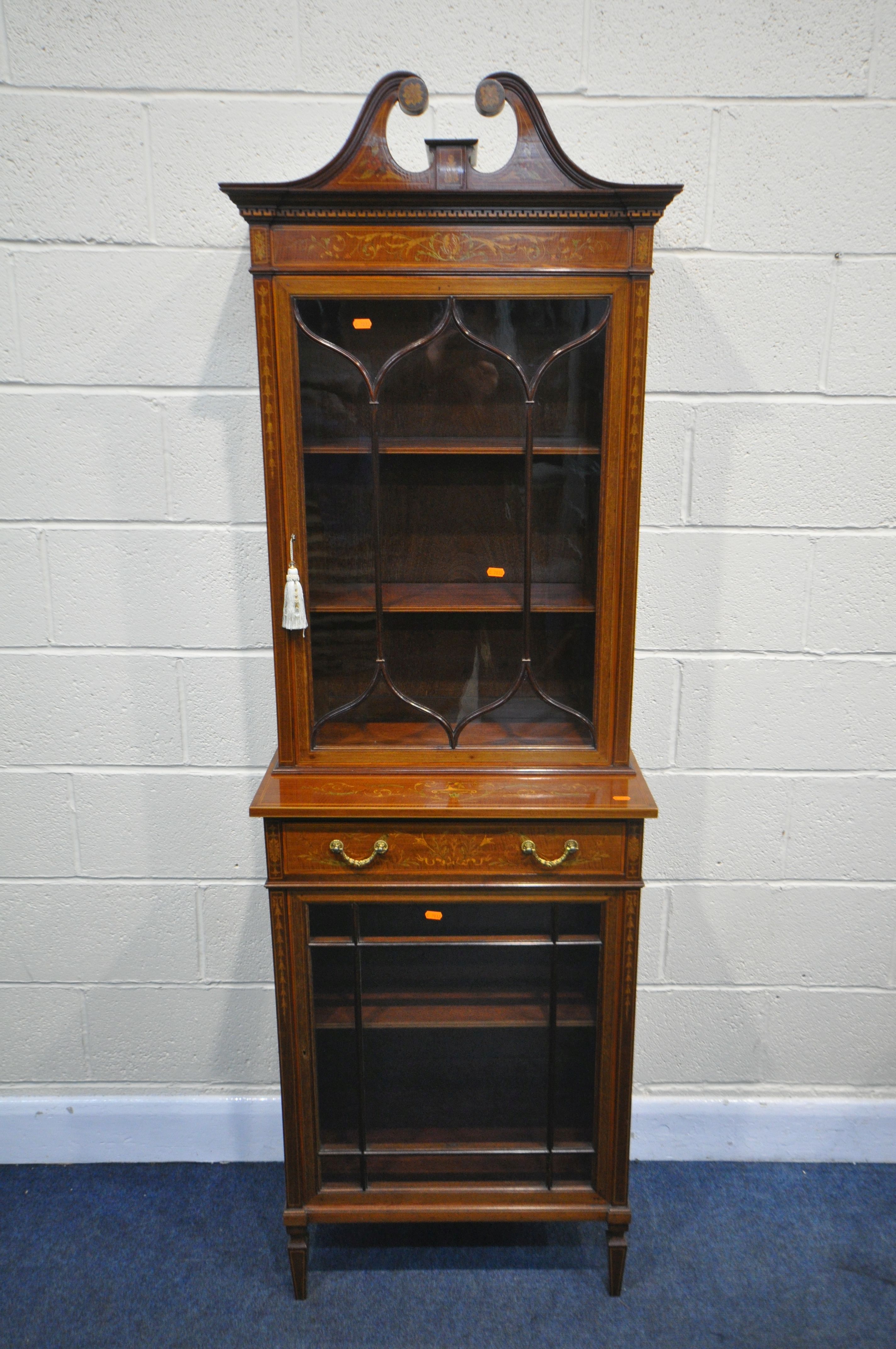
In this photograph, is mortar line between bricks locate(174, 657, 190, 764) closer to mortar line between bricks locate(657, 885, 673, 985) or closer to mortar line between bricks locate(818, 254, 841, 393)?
mortar line between bricks locate(657, 885, 673, 985)

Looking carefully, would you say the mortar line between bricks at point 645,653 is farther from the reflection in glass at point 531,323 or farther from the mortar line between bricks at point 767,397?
the reflection in glass at point 531,323

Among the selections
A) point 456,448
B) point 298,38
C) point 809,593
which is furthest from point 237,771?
point 298,38

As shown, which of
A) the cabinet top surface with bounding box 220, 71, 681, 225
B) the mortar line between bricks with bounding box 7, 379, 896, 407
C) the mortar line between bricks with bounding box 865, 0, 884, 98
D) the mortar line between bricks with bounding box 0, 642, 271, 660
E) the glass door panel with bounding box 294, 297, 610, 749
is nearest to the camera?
the cabinet top surface with bounding box 220, 71, 681, 225

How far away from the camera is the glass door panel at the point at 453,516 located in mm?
1373

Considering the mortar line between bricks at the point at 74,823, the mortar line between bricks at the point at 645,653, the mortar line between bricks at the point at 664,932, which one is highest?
the mortar line between bricks at the point at 645,653

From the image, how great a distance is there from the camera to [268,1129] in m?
1.94

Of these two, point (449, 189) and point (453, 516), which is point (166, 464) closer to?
point (453, 516)

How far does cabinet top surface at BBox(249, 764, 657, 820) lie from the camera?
1.40m

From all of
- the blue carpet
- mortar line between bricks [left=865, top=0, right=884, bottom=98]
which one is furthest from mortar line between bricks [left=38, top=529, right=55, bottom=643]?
mortar line between bricks [left=865, top=0, right=884, bottom=98]

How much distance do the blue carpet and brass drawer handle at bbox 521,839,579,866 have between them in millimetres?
847

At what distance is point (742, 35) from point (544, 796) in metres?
1.34

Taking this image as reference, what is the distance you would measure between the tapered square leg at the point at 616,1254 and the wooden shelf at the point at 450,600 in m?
1.10

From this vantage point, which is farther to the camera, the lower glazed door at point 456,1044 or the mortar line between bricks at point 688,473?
the mortar line between bricks at point 688,473

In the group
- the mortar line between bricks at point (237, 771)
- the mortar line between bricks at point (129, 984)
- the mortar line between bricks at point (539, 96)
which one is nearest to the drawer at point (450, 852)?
the mortar line between bricks at point (237, 771)
